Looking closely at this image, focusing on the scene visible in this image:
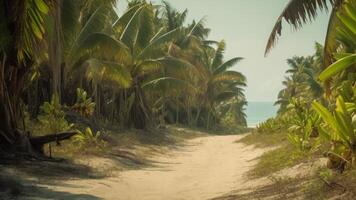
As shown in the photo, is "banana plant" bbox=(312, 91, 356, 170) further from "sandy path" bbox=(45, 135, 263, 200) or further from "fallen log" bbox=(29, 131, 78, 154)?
"fallen log" bbox=(29, 131, 78, 154)

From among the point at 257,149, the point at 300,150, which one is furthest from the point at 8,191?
the point at 257,149

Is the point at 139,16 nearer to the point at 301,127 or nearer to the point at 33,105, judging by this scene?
the point at 33,105

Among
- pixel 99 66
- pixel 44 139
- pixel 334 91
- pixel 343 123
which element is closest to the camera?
pixel 343 123

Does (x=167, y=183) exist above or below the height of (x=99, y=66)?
below

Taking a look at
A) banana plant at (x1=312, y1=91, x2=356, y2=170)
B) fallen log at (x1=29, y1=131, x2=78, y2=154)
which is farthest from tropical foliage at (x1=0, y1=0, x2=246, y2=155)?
banana plant at (x1=312, y1=91, x2=356, y2=170)

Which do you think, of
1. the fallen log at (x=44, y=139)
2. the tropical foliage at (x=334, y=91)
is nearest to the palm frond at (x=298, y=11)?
the tropical foliage at (x=334, y=91)

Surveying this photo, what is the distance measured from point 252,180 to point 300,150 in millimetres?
1443

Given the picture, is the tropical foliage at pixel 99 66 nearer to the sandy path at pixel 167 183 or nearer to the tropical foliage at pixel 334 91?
the sandy path at pixel 167 183

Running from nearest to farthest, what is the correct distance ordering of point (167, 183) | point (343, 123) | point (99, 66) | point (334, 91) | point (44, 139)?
point (343, 123) < point (167, 183) < point (334, 91) < point (44, 139) < point (99, 66)

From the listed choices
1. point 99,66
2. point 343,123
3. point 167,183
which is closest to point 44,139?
point 167,183

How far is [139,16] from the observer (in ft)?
65.7

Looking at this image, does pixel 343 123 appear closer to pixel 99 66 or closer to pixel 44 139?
pixel 44 139

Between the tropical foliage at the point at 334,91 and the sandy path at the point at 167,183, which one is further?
the sandy path at the point at 167,183

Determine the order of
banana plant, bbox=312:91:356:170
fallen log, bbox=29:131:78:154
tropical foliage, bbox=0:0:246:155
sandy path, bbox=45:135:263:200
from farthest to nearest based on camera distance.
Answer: fallen log, bbox=29:131:78:154, tropical foliage, bbox=0:0:246:155, sandy path, bbox=45:135:263:200, banana plant, bbox=312:91:356:170
